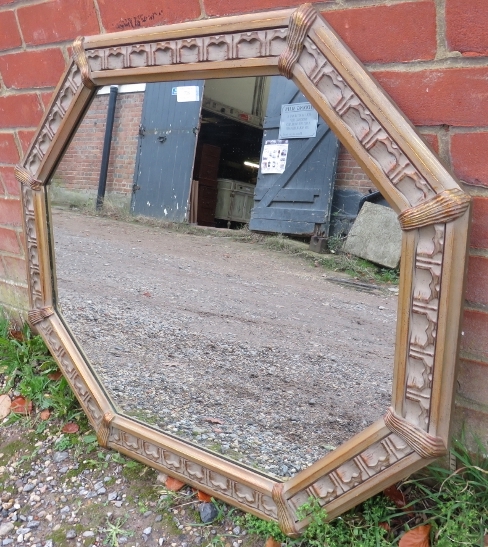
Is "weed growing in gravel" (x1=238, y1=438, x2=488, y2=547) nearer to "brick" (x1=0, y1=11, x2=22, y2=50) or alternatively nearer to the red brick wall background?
the red brick wall background

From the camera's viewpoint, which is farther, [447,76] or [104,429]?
[104,429]

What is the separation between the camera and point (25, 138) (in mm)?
1718

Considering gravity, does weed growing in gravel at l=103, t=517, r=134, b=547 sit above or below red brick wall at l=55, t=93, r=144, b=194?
below

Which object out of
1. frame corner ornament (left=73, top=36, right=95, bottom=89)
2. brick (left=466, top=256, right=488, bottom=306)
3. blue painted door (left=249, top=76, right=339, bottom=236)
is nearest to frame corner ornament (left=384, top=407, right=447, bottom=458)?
brick (left=466, top=256, right=488, bottom=306)

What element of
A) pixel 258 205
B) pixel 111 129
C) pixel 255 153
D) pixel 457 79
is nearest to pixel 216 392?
pixel 258 205

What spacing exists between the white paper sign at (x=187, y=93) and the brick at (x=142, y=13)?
0.18 m

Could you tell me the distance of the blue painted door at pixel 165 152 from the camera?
4.27ft

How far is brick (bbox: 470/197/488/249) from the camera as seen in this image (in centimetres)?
100

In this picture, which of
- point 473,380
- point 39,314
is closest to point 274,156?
point 473,380

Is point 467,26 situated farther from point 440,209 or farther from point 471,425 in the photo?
point 471,425

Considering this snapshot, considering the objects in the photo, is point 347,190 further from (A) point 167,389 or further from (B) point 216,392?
(A) point 167,389

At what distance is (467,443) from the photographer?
112 centimetres

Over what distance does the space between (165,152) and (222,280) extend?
0.36 metres

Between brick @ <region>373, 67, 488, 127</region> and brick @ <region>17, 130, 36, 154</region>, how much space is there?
115 centimetres
